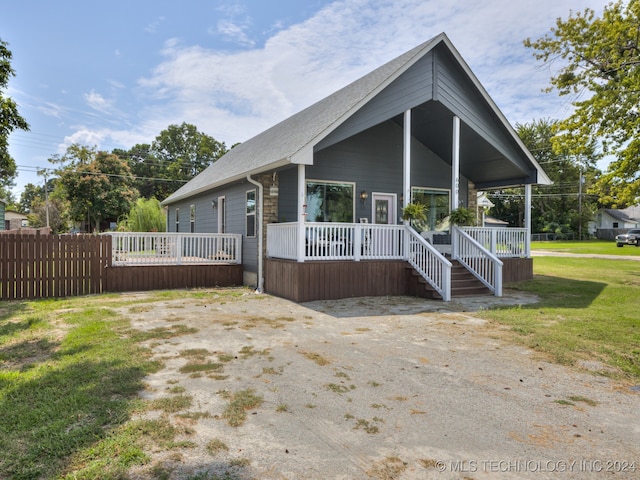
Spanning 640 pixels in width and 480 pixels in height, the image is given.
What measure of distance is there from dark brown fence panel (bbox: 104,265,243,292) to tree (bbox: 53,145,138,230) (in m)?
21.9

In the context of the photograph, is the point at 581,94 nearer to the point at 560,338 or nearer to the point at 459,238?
the point at 459,238

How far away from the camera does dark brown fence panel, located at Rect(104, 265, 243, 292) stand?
35.0 feet

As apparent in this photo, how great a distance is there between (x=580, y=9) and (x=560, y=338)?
1331 cm

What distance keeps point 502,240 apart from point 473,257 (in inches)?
83.4

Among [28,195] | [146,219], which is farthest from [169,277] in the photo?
[28,195]

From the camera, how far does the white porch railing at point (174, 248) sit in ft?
35.8

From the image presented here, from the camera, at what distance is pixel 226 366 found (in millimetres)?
4445

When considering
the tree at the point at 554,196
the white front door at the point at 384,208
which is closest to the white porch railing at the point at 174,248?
the white front door at the point at 384,208

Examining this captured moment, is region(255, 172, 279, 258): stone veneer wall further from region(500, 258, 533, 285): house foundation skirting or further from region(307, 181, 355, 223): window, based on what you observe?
region(500, 258, 533, 285): house foundation skirting

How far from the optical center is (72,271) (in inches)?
391

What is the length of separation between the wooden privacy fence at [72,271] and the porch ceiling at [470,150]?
7756 mm

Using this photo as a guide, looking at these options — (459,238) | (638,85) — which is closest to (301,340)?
(459,238)

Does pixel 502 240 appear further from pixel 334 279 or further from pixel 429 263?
pixel 334 279

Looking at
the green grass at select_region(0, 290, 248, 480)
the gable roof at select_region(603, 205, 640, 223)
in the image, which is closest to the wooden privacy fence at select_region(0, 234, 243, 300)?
the green grass at select_region(0, 290, 248, 480)
